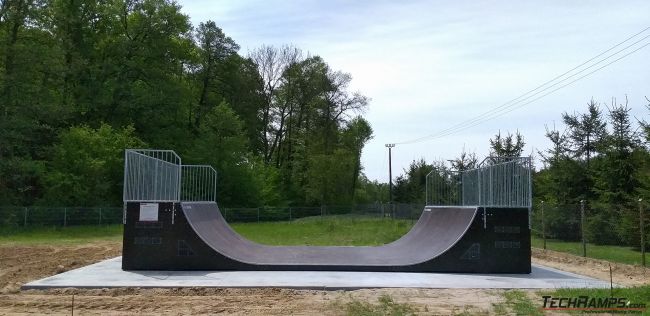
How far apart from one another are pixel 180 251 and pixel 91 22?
34.7m

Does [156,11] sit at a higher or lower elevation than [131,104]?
higher

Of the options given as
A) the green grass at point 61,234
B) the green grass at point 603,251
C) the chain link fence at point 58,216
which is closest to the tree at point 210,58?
the chain link fence at point 58,216

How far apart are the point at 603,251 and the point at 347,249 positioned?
803cm

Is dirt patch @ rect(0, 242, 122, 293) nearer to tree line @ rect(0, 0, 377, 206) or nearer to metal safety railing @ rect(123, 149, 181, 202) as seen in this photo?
metal safety railing @ rect(123, 149, 181, 202)

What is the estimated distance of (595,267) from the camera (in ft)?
46.5

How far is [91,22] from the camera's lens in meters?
42.5

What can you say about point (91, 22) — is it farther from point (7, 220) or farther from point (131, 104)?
point (7, 220)

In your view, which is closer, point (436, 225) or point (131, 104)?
point (436, 225)

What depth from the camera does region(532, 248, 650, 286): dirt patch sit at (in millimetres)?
11773

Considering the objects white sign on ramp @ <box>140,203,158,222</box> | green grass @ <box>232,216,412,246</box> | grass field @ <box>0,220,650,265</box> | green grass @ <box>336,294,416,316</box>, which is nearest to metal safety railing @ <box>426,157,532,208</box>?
grass field @ <box>0,220,650,265</box>

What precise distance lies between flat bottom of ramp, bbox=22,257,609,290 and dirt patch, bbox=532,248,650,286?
675 millimetres

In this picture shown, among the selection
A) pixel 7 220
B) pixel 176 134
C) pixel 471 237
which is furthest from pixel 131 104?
pixel 471 237

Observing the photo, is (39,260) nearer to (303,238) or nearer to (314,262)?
(314,262)

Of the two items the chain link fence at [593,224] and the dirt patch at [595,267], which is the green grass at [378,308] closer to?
the dirt patch at [595,267]
